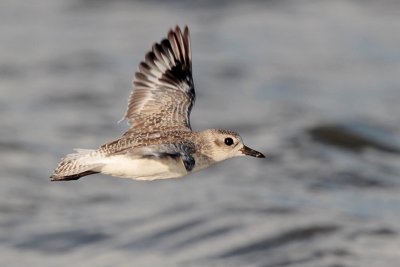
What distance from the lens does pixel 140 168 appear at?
375 inches

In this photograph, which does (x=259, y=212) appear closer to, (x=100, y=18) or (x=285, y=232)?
(x=285, y=232)

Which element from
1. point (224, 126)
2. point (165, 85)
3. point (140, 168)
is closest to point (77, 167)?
point (140, 168)

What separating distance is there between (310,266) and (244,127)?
23.2 ft

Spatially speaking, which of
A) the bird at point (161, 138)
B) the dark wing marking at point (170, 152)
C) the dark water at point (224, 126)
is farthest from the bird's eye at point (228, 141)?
the dark water at point (224, 126)

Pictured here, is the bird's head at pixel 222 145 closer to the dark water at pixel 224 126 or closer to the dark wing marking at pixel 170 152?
the dark wing marking at pixel 170 152

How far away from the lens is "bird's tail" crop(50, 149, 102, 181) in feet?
31.3

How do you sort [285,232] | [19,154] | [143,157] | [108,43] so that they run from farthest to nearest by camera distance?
[108,43], [19,154], [285,232], [143,157]

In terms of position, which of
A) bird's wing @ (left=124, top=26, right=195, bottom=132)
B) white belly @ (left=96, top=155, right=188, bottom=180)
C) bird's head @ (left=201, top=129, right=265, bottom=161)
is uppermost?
bird's wing @ (left=124, top=26, right=195, bottom=132)

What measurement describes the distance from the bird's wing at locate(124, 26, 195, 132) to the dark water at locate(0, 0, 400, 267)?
4975mm

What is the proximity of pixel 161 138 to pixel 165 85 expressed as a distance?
1429mm

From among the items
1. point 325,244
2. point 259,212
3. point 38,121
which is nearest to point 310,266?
point 325,244

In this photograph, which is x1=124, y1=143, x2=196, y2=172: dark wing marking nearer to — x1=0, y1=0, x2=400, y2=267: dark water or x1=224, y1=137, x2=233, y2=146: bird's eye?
x1=224, y1=137, x2=233, y2=146: bird's eye

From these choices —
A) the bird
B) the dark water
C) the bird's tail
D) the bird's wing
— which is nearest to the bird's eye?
the bird

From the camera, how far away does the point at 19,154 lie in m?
21.2
